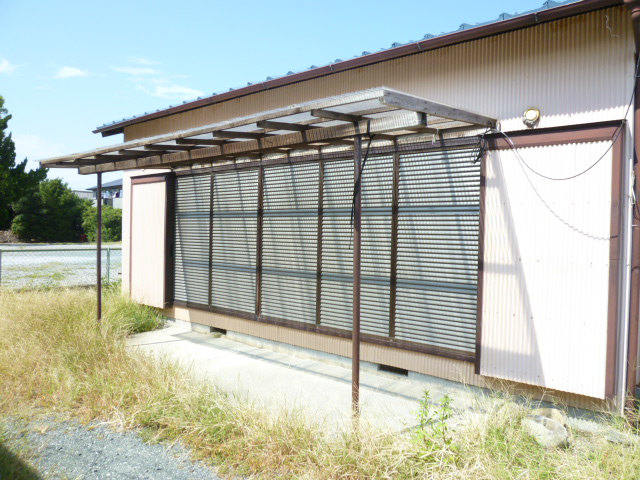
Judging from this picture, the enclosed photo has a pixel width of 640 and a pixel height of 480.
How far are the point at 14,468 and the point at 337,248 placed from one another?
3.80 metres

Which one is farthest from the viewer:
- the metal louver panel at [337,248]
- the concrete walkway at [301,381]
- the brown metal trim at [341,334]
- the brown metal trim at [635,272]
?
the metal louver panel at [337,248]

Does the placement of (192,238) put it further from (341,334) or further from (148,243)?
(341,334)

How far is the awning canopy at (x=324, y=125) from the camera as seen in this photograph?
3790 mm

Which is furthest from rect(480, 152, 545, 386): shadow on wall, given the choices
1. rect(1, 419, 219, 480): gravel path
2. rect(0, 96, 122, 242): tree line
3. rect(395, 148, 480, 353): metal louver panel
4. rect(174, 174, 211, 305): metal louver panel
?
rect(0, 96, 122, 242): tree line

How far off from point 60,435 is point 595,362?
431cm

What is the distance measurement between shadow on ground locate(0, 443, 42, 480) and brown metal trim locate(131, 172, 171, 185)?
5520mm

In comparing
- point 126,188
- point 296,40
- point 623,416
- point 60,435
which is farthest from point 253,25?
point 623,416

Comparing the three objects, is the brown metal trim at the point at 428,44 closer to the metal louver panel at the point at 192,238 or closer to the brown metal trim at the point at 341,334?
the metal louver panel at the point at 192,238

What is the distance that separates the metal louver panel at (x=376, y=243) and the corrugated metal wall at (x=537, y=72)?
95 centimetres

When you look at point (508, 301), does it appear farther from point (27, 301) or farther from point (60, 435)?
point (27, 301)

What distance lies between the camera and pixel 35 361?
17.6 feet

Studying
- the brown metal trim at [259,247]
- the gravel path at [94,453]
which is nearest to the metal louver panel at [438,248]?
the brown metal trim at [259,247]

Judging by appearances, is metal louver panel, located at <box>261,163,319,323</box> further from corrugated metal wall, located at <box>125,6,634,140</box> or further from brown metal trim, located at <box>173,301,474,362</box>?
corrugated metal wall, located at <box>125,6,634,140</box>

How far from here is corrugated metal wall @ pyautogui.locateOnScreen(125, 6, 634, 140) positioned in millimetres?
4184
